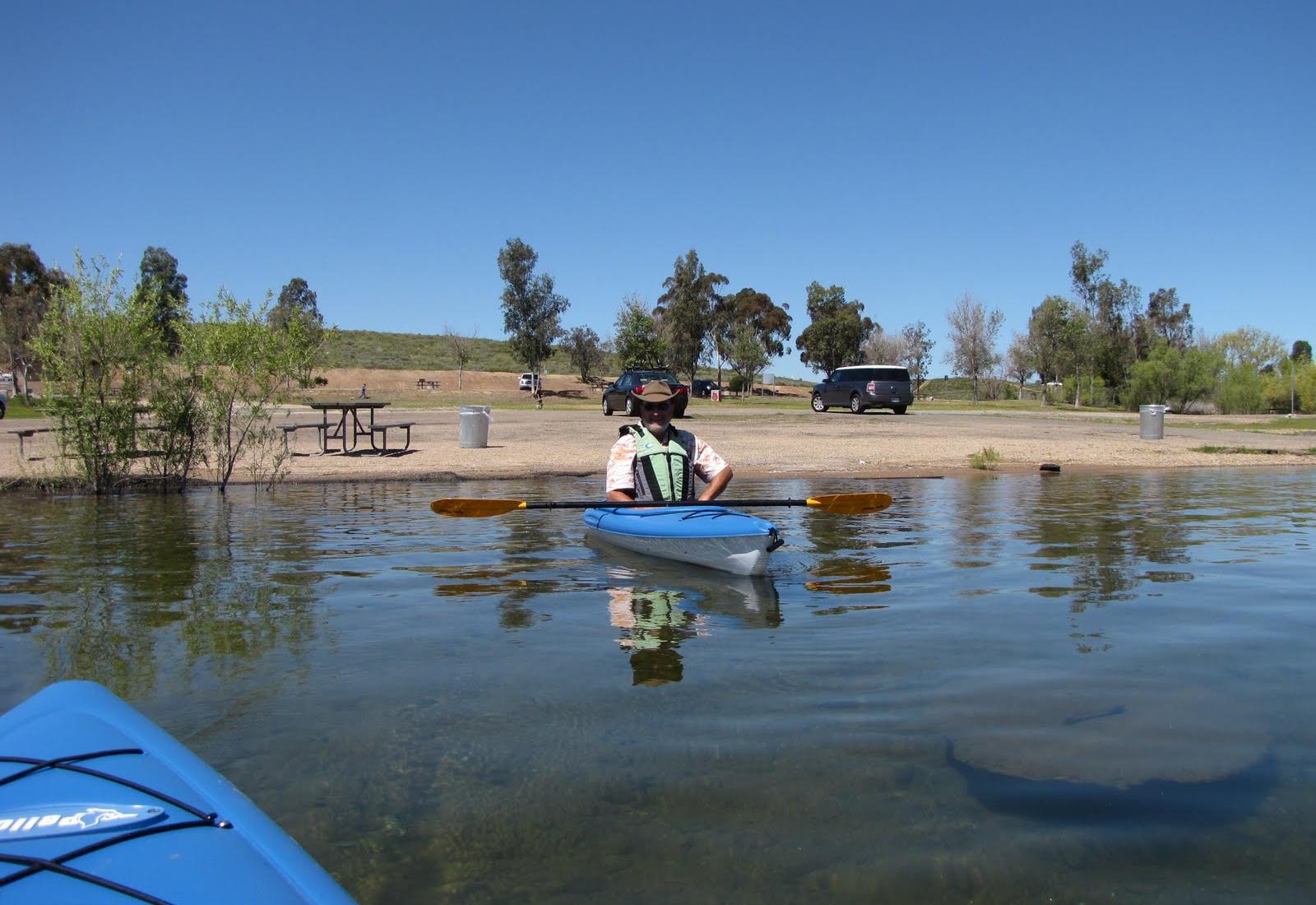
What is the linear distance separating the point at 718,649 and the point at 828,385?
32497 mm

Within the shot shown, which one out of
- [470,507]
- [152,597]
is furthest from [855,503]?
[152,597]

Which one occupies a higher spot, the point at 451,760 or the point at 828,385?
the point at 828,385

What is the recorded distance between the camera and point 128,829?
2.56m

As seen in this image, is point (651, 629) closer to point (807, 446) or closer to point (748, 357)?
point (807, 446)

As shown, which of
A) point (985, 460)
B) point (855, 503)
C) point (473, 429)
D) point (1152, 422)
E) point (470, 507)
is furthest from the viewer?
point (1152, 422)

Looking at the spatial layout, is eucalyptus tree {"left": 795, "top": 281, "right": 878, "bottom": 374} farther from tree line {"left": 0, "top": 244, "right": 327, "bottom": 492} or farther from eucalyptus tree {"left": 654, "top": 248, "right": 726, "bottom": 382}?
tree line {"left": 0, "top": 244, "right": 327, "bottom": 492}

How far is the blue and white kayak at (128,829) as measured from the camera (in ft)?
7.69

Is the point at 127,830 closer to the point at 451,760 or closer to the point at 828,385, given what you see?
the point at 451,760

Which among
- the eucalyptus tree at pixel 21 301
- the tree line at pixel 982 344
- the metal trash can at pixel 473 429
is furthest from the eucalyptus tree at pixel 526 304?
the metal trash can at pixel 473 429

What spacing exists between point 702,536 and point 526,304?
61.1m

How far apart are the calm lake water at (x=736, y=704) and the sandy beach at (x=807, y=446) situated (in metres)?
7.08

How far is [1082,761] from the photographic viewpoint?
412 centimetres

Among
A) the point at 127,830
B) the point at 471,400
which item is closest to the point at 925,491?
the point at 127,830

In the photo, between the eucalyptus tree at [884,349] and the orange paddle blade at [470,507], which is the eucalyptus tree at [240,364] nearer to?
the orange paddle blade at [470,507]
